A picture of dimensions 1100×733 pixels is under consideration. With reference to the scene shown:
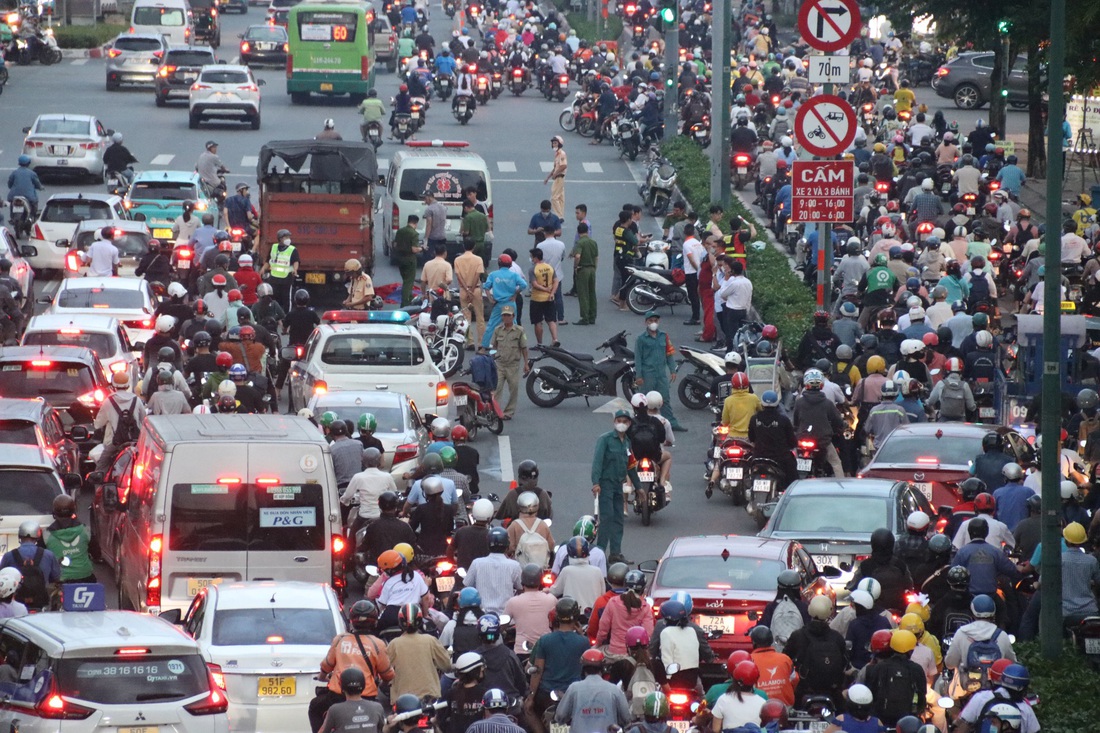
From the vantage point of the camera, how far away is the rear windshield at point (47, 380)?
2253cm

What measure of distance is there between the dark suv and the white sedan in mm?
40981

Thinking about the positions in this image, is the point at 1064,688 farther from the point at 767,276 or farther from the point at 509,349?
the point at 767,276

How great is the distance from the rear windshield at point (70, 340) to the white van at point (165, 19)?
135ft

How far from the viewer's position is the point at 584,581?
15.3 meters

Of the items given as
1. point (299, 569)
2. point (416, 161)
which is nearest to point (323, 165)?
point (416, 161)

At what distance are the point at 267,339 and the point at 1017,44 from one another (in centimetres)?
952

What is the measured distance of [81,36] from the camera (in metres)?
69.6

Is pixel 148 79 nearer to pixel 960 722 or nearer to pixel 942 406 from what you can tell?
pixel 942 406

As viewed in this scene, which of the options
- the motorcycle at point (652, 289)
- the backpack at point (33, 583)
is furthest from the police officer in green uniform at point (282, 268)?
the backpack at point (33, 583)

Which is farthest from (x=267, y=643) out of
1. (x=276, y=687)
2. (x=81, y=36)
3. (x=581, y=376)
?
(x=81, y=36)

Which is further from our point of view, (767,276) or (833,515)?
(767,276)

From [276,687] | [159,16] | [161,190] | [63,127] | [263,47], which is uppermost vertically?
[159,16]

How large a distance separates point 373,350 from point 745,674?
1187 cm

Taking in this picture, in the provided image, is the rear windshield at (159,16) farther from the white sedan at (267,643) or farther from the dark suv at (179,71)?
the white sedan at (267,643)
